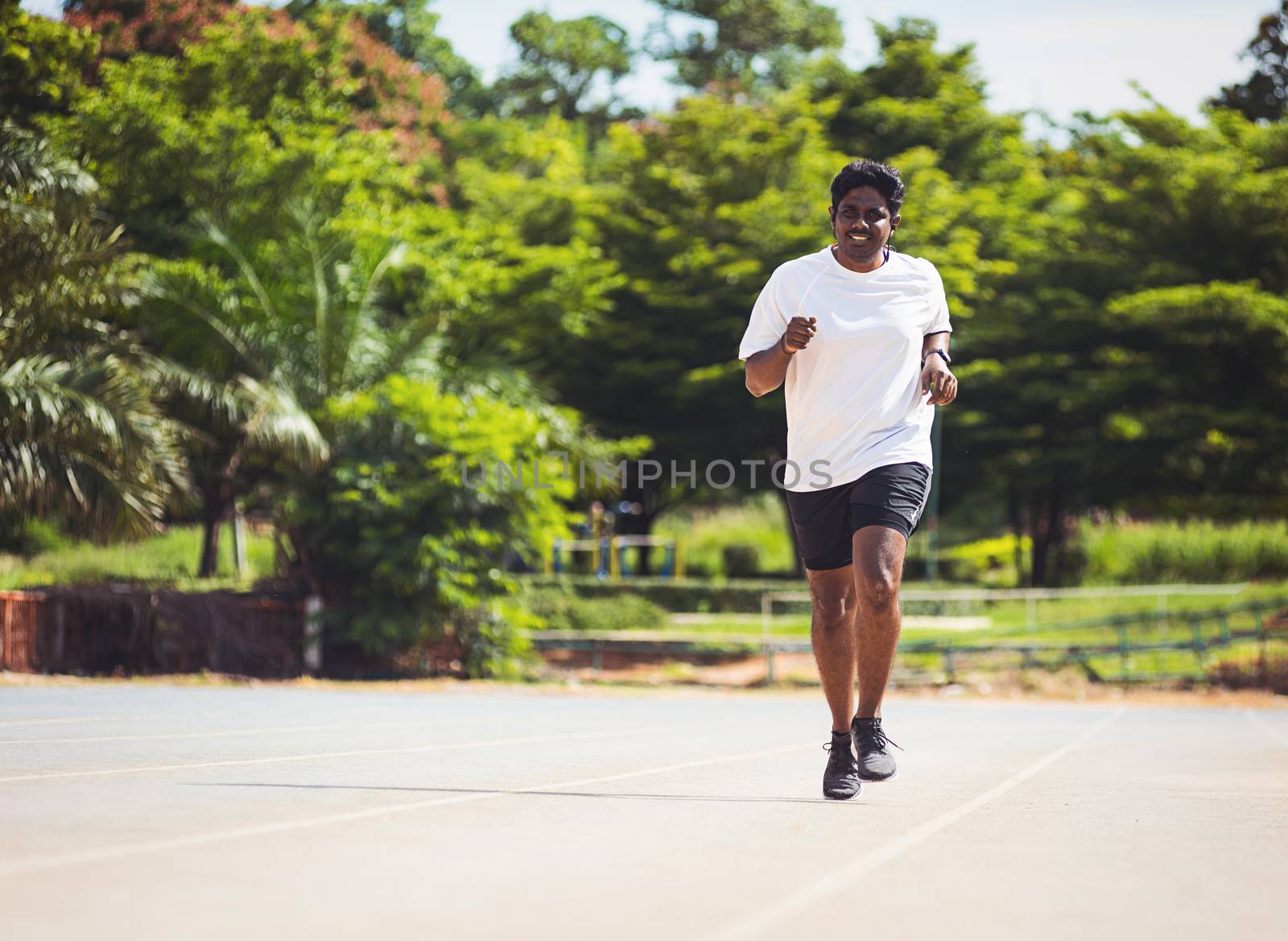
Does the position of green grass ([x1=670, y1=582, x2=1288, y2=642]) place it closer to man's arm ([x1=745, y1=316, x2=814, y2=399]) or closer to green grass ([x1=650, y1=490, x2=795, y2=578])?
green grass ([x1=650, y1=490, x2=795, y2=578])

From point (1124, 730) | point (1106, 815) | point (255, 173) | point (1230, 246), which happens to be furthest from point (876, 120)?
point (1106, 815)

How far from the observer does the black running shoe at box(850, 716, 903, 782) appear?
530cm

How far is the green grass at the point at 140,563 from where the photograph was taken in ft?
62.2

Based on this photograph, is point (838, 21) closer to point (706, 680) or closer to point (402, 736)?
point (706, 680)

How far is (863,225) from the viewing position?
5.48m

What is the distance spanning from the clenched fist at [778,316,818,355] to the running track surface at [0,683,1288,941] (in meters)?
1.48

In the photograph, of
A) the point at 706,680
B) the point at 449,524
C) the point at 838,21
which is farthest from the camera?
the point at 838,21

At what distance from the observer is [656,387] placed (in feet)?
107

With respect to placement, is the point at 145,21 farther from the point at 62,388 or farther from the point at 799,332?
the point at 799,332

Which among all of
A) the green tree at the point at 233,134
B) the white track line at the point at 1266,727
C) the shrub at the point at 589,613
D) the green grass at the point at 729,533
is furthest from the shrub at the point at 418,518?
the green grass at the point at 729,533

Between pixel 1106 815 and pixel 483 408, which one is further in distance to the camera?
pixel 483 408

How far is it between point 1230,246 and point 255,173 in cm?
1953

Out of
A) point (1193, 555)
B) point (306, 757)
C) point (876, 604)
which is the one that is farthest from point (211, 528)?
point (876, 604)

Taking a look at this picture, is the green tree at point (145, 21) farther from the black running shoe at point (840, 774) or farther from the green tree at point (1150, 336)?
the black running shoe at point (840, 774)
